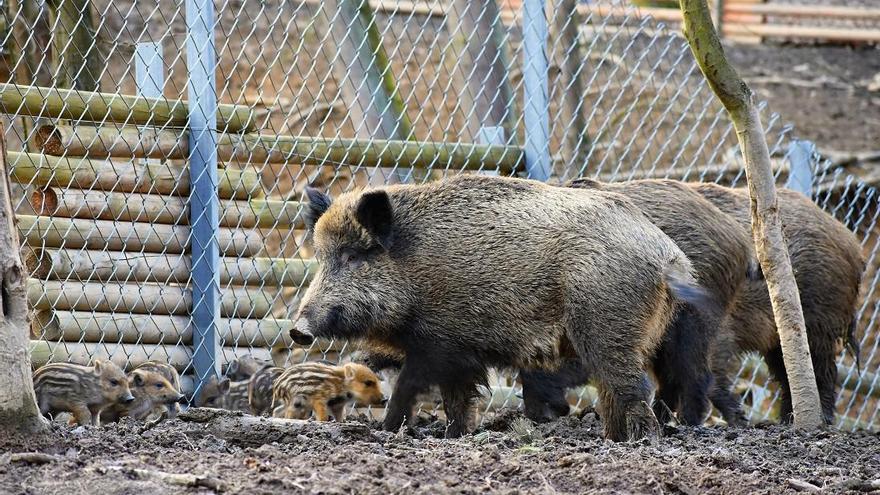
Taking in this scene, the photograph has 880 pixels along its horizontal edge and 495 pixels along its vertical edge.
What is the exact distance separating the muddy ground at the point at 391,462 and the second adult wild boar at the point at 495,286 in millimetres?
388

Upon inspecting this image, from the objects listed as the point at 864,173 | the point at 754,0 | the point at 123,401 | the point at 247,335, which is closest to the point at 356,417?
the point at 247,335

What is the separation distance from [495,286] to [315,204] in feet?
3.98

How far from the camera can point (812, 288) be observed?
7574mm

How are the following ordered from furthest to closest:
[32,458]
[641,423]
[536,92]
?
[536,92]
[641,423]
[32,458]

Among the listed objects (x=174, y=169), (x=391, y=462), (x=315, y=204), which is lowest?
(x=391, y=462)

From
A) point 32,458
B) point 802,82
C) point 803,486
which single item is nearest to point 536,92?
point 803,486

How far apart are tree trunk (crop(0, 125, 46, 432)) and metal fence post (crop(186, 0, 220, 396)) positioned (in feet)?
7.69

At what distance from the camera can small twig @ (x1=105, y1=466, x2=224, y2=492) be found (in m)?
3.44

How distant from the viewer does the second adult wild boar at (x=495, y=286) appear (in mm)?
5410

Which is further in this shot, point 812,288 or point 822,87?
point 822,87

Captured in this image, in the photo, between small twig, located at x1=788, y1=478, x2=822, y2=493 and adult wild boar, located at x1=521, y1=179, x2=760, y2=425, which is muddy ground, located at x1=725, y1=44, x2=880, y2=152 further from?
small twig, located at x1=788, y1=478, x2=822, y2=493

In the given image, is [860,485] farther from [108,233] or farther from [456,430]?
[108,233]

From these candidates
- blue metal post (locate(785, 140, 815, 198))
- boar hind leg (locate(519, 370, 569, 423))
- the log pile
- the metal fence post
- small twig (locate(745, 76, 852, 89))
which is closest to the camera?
the log pile

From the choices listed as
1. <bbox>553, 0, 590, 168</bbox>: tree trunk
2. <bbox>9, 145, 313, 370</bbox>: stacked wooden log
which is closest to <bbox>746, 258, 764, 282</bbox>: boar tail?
<bbox>553, 0, 590, 168</bbox>: tree trunk
